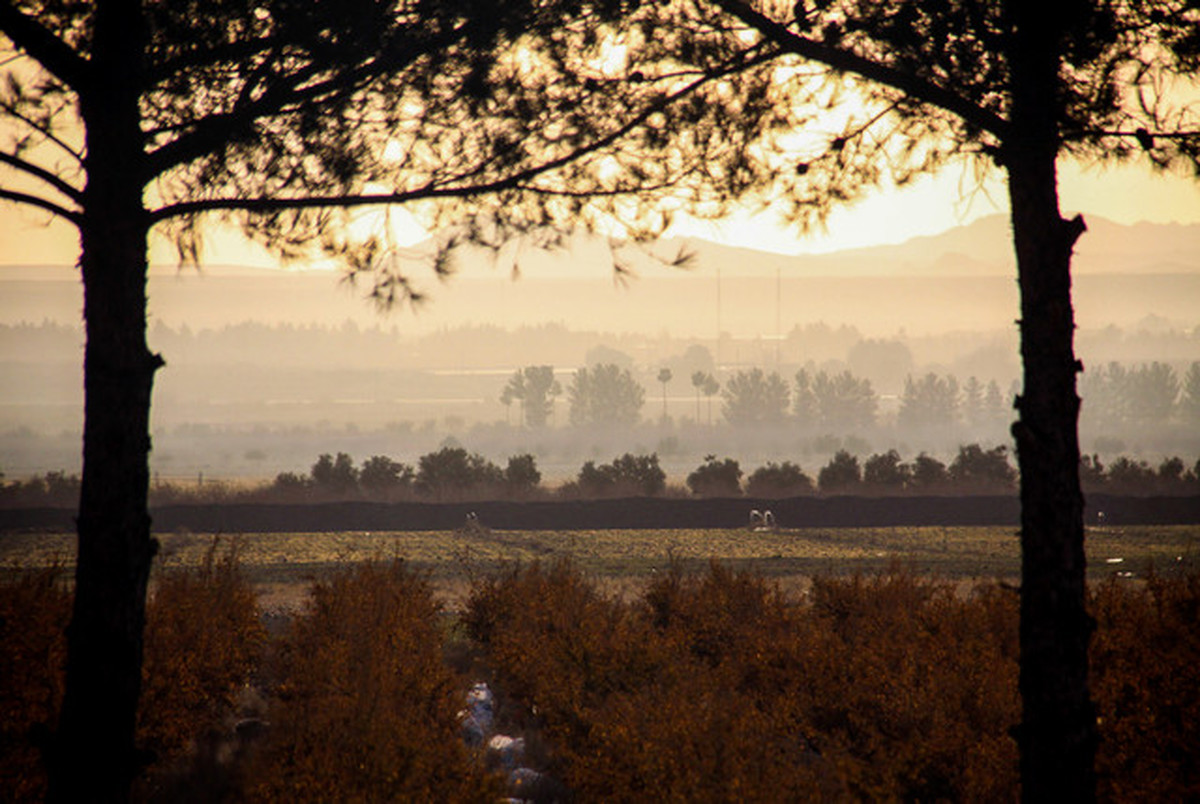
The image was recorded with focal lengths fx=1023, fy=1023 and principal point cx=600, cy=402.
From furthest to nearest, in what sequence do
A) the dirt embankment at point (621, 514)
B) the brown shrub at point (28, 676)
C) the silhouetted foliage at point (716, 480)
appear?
the silhouetted foliage at point (716, 480)
the dirt embankment at point (621, 514)
the brown shrub at point (28, 676)

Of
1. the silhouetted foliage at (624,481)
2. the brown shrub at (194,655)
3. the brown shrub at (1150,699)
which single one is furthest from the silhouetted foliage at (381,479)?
the brown shrub at (1150,699)

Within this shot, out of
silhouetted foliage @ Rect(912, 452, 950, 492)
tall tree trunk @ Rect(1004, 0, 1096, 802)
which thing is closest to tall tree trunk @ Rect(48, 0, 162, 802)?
tall tree trunk @ Rect(1004, 0, 1096, 802)

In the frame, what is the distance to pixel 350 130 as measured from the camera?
7.57m

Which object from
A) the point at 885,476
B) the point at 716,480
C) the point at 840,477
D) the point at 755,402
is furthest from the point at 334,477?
the point at 755,402

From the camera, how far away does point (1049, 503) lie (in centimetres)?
589

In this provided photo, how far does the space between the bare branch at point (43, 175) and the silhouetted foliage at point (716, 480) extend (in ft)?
147

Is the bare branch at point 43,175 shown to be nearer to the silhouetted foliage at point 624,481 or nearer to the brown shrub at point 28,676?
the brown shrub at point 28,676

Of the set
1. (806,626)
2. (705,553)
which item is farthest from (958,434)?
(806,626)

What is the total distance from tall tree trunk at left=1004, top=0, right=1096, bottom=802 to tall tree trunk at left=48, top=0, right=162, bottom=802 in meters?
5.20

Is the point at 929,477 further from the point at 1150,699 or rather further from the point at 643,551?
the point at 1150,699

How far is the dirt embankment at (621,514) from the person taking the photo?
39.4 metres

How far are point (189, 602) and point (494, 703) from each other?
140 inches

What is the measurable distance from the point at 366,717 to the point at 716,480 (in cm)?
4585

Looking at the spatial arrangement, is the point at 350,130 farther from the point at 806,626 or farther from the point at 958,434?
the point at 958,434
